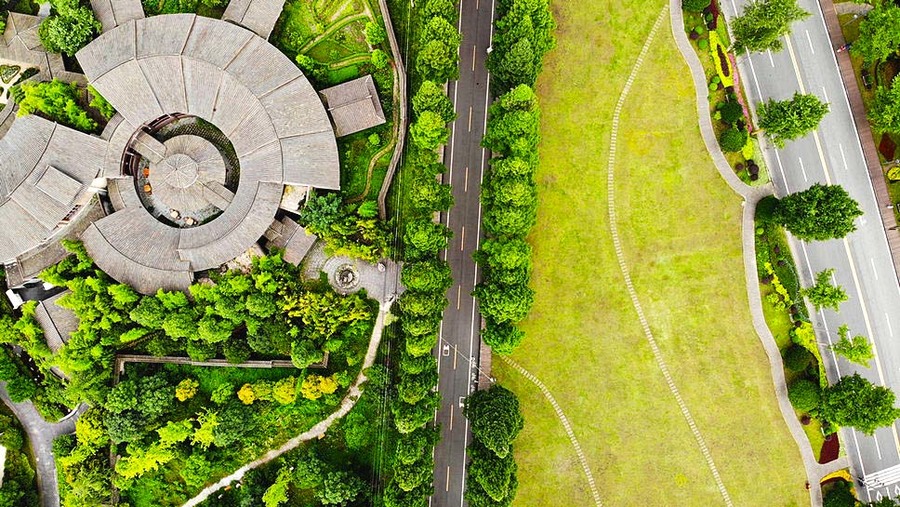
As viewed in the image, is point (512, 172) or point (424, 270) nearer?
point (424, 270)

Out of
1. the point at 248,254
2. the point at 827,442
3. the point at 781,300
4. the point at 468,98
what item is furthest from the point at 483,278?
the point at 827,442

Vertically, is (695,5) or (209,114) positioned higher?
(695,5)

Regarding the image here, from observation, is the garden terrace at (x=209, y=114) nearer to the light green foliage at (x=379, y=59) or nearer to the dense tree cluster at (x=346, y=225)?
the dense tree cluster at (x=346, y=225)

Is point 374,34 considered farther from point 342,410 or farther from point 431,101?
point 342,410

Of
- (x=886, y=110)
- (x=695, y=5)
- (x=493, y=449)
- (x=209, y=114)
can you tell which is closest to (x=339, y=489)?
(x=493, y=449)

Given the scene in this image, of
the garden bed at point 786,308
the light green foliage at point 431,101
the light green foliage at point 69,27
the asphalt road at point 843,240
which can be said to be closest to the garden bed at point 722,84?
the asphalt road at point 843,240

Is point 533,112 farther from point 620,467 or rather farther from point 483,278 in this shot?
point 620,467

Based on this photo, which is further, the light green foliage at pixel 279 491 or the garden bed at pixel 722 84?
the garden bed at pixel 722 84
